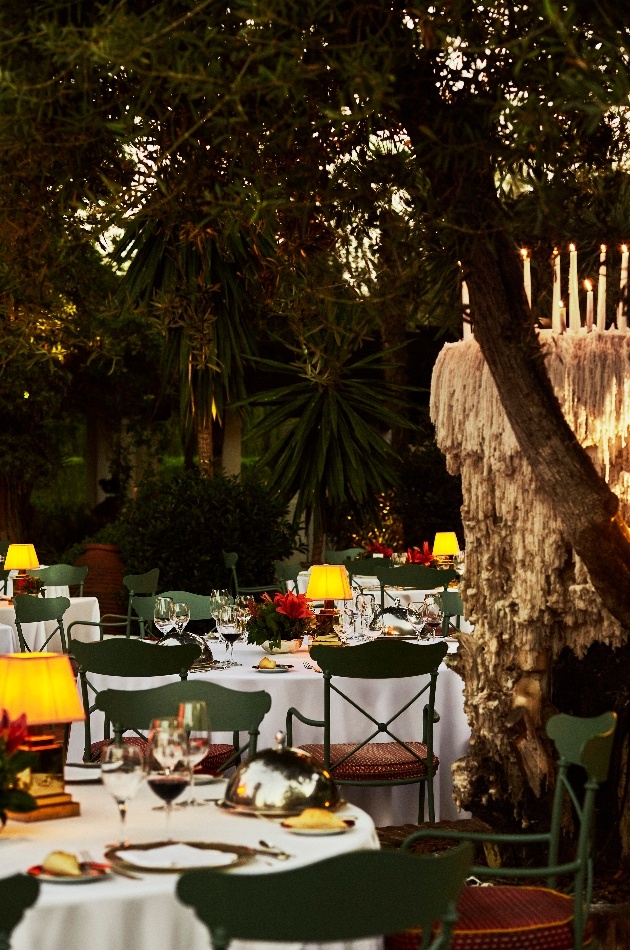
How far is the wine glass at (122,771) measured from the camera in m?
2.93

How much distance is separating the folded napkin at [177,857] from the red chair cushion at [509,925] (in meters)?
0.61

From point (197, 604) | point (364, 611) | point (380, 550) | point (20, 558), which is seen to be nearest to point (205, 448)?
point (380, 550)

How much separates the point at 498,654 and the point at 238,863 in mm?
2105

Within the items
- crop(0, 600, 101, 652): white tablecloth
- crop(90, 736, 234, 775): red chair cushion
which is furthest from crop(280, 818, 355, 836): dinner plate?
crop(0, 600, 101, 652): white tablecloth

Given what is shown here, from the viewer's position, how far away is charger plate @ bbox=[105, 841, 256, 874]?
2693mm

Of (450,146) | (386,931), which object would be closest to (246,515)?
(450,146)

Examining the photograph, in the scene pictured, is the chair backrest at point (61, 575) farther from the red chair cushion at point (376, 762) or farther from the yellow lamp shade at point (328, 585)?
the red chair cushion at point (376, 762)

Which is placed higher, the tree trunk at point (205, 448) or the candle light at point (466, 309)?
the candle light at point (466, 309)

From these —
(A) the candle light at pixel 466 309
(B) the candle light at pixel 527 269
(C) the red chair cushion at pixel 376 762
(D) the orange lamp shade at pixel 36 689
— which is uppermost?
(B) the candle light at pixel 527 269

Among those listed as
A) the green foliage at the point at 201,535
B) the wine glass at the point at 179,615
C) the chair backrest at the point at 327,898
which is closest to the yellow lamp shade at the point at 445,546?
the green foliage at the point at 201,535

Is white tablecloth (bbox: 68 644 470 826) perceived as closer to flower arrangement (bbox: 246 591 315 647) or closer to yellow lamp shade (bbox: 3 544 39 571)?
flower arrangement (bbox: 246 591 315 647)

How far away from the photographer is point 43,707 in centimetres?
322

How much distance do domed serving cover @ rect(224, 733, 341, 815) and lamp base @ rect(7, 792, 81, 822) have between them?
36 cm

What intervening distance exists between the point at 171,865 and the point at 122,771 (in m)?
0.28
